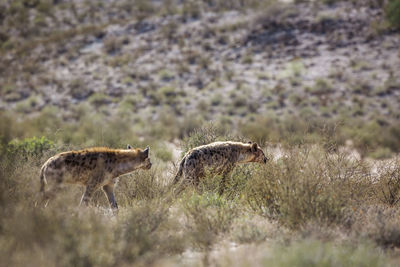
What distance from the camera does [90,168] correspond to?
907cm

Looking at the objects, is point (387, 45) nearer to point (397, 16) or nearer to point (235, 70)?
point (397, 16)

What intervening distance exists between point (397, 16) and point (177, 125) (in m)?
17.6

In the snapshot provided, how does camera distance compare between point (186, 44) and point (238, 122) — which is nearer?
point (238, 122)

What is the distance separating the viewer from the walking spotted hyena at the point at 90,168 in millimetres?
8617

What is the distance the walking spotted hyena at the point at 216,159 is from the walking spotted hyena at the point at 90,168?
0.90 m

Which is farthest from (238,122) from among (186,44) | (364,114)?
(186,44)

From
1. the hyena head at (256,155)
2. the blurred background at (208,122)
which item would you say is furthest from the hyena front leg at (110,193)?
the hyena head at (256,155)

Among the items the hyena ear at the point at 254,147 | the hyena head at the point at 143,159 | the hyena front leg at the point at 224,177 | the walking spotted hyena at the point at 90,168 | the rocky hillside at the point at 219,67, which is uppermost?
the walking spotted hyena at the point at 90,168

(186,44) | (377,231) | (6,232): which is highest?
(6,232)

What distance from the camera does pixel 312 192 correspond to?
7980 millimetres

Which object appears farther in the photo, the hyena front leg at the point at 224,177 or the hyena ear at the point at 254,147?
the hyena ear at the point at 254,147

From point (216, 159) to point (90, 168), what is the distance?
114 inches

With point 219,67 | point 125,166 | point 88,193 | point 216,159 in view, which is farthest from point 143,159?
point 219,67

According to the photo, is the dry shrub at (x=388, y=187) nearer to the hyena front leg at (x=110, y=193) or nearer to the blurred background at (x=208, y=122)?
the blurred background at (x=208, y=122)
